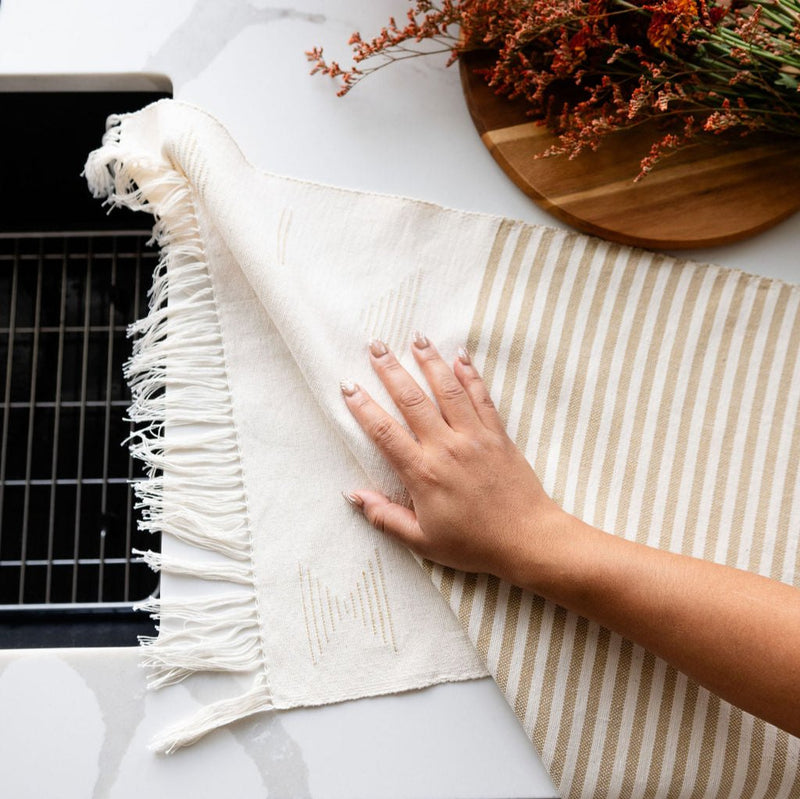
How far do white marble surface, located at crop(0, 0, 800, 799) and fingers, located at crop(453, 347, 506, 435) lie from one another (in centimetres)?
18

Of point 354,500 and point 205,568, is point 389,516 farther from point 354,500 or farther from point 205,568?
point 205,568

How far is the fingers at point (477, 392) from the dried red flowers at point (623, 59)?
→ 23cm

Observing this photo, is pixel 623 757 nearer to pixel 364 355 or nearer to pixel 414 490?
pixel 414 490

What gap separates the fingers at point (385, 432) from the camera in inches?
31.2

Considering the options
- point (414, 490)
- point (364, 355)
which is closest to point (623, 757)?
point (414, 490)

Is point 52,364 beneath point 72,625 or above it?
above

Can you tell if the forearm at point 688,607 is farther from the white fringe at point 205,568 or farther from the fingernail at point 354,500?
the white fringe at point 205,568

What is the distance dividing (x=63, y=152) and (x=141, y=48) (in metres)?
0.21

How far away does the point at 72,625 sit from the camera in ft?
3.02

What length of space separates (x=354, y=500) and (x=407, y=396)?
12 centimetres

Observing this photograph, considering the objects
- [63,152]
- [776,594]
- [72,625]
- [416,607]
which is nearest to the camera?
[776,594]

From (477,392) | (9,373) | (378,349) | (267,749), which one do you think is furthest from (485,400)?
(9,373)

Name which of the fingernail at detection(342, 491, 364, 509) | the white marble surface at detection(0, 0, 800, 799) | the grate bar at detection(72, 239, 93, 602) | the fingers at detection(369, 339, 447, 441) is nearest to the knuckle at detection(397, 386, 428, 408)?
the fingers at detection(369, 339, 447, 441)

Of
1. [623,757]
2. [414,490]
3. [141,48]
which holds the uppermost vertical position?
[141,48]
